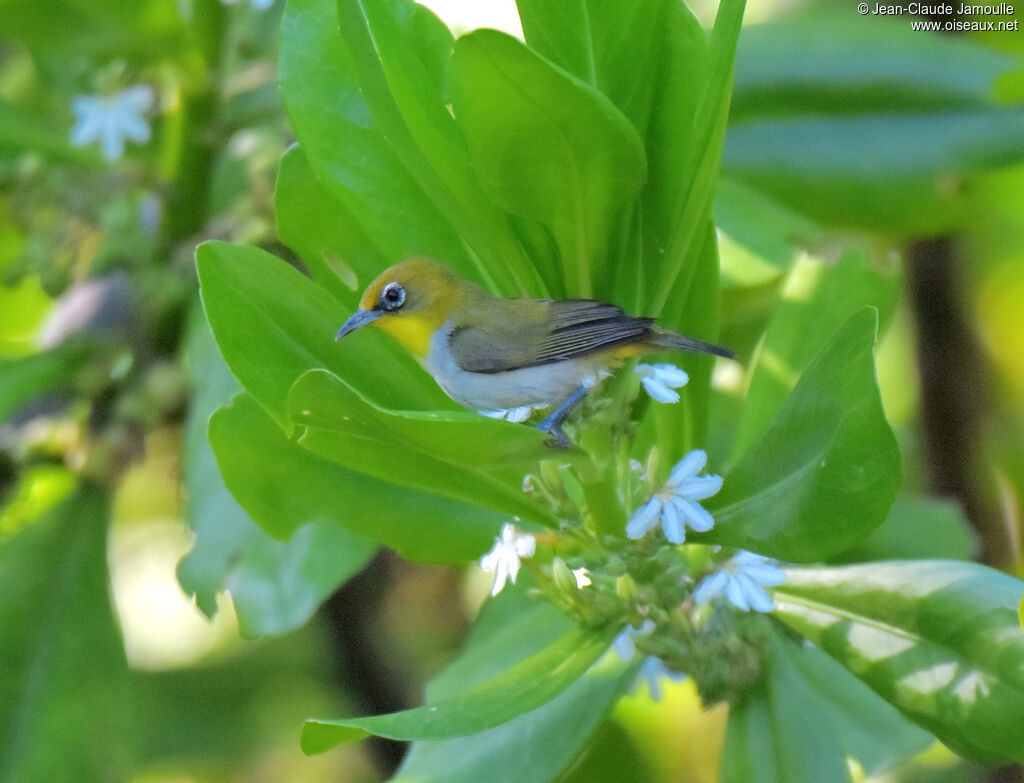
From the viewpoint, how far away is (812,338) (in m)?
1.73

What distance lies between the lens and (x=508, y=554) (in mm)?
1438

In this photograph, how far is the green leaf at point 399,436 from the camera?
1043 mm

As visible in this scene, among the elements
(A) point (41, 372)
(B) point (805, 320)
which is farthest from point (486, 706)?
(A) point (41, 372)

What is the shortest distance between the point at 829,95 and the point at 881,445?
1.53 m

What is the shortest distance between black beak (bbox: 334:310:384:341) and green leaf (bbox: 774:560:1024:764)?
0.76 m

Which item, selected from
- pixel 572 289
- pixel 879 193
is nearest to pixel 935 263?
pixel 879 193

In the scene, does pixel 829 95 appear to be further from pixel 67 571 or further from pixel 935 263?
pixel 67 571

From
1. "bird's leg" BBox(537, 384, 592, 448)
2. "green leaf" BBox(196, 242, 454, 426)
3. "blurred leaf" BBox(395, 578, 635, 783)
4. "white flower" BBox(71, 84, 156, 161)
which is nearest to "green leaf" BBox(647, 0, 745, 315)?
"bird's leg" BBox(537, 384, 592, 448)

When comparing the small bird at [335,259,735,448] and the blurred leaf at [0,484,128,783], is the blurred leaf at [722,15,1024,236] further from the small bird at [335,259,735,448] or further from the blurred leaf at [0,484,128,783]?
the blurred leaf at [0,484,128,783]

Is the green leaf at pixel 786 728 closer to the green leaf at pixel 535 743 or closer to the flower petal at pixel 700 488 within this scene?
the green leaf at pixel 535 743

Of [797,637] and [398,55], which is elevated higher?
[398,55]

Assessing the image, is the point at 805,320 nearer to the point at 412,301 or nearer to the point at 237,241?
the point at 412,301

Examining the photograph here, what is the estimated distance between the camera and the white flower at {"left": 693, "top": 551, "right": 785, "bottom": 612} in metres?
1.38

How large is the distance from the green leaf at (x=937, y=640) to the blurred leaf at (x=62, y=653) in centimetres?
150
